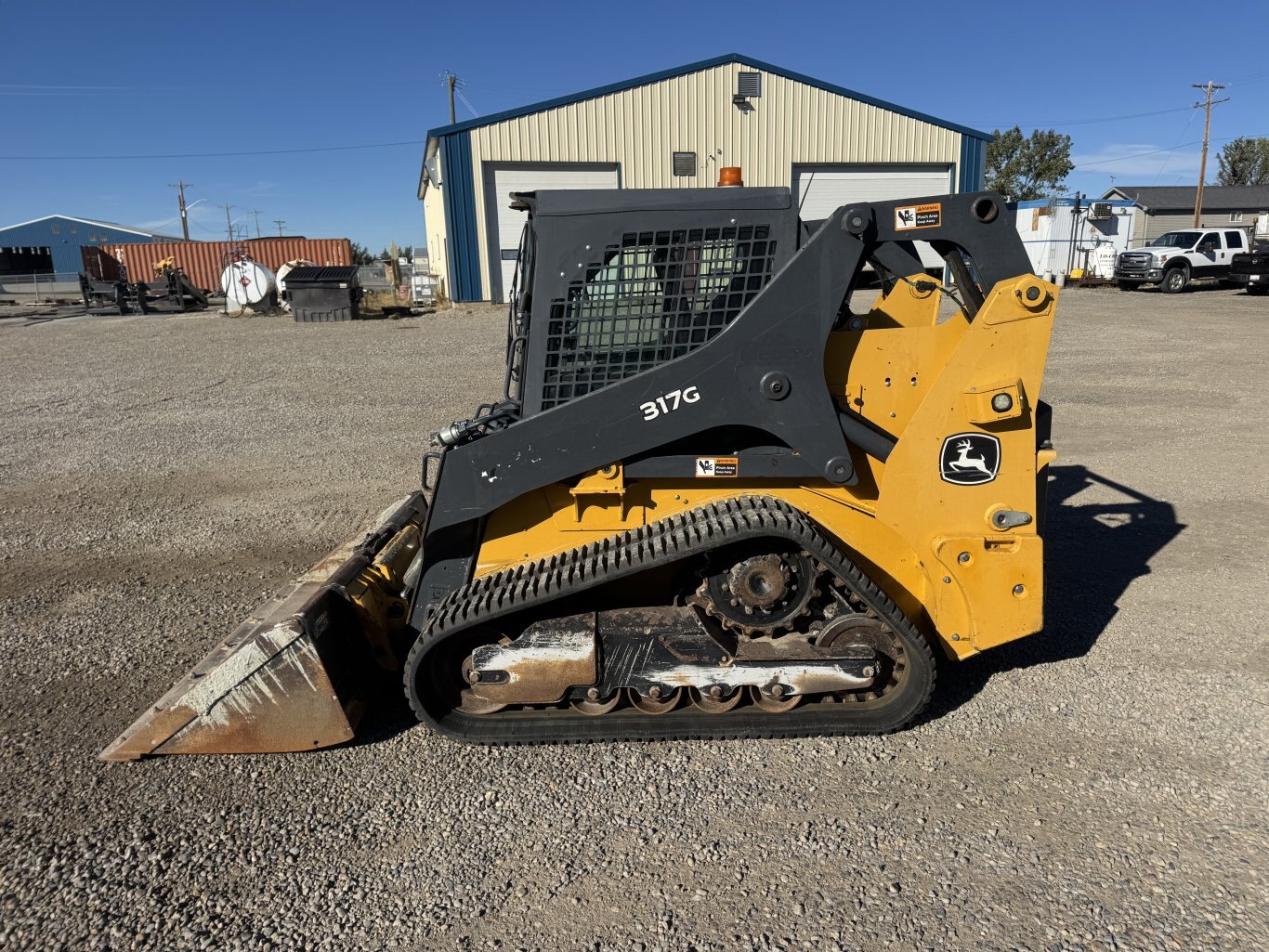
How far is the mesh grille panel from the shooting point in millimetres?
3480

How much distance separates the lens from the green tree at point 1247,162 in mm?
76256

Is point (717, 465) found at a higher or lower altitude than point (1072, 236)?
lower

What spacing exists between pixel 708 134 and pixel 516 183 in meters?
5.81

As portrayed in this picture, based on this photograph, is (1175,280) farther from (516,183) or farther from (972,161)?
(516,183)

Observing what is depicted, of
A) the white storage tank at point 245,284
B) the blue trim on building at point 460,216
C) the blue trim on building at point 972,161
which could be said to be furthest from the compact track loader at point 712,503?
the blue trim on building at point 972,161

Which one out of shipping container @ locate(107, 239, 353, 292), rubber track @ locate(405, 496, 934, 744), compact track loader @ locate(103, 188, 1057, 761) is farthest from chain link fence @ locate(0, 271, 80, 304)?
rubber track @ locate(405, 496, 934, 744)

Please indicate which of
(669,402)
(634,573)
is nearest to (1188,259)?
(669,402)

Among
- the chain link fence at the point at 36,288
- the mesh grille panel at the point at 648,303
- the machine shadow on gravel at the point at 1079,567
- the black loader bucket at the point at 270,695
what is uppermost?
the chain link fence at the point at 36,288

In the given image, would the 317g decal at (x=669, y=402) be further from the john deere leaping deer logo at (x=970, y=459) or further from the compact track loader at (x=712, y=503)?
the john deere leaping deer logo at (x=970, y=459)

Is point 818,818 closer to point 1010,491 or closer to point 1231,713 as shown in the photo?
point 1010,491

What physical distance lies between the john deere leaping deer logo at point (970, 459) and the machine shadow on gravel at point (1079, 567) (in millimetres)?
1087

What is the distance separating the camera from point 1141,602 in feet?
16.4

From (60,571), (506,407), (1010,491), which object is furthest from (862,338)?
(60,571)

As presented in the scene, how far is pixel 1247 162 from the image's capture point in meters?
77.4
